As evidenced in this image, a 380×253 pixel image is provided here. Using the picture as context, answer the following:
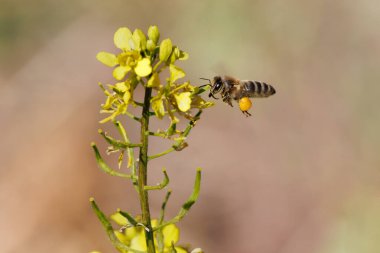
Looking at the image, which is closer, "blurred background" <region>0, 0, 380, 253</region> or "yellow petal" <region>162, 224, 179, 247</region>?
"yellow petal" <region>162, 224, 179, 247</region>

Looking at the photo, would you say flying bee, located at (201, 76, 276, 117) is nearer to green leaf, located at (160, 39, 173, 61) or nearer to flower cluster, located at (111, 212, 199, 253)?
flower cluster, located at (111, 212, 199, 253)

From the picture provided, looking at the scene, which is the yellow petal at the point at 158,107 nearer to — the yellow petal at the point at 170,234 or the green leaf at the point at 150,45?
the green leaf at the point at 150,45

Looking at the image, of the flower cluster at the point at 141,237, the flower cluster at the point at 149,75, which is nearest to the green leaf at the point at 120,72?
the flower cluster at the point at 149,75

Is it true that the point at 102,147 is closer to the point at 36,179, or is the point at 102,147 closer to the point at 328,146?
the point at 36,179

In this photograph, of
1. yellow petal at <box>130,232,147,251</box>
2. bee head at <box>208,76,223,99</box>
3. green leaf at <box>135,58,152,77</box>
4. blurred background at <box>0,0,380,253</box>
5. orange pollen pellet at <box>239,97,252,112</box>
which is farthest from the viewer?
blurred background at <box>0,0,380,253</box>

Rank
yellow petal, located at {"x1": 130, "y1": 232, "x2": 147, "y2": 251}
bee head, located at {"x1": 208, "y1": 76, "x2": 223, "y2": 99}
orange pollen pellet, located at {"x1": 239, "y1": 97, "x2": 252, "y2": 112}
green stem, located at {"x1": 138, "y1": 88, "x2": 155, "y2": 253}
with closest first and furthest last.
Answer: green stem, located at {"x1": 138, "y1": 88, "x2": 155, "y2": 253} < yellow petal, located at {"x1": 130, "y1": 232, "x2": 147, "y2": 251} < bee head, located at {"x1": 208, "y1": 76, "x2": 223, "y2": 99} < orange pollen pellet, located at {"x1": 239, "y1": 97, "x2": 252, "y2": 112}

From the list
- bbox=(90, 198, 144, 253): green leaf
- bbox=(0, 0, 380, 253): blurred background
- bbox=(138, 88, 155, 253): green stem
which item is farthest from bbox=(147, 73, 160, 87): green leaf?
bbox=(0, 0, 380, 253): blurred background
